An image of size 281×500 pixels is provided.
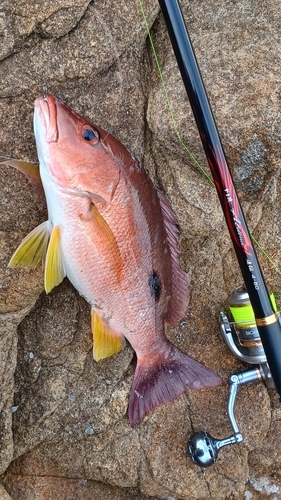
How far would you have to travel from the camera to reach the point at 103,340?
2.72 metres

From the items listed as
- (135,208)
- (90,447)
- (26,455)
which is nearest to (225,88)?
(135,208)

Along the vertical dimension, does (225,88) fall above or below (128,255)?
above

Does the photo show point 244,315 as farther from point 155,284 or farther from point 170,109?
point 170,109

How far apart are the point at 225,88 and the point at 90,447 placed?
2.17 meters

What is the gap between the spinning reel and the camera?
290 centimetres

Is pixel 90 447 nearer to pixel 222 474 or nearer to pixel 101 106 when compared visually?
pixel 222 474

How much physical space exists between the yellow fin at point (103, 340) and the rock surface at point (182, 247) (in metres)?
0.18

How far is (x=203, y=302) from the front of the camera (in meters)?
3.13

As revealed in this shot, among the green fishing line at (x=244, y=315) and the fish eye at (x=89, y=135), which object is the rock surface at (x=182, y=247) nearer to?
the green fishing line at (x=244, y=315)

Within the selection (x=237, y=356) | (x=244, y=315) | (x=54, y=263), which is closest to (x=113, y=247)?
(x=54, y=263)

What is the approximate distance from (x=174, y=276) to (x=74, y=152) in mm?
876

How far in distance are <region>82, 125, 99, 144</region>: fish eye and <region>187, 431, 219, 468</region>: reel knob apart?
1.77 metres

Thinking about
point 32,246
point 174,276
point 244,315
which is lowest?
point 244,315

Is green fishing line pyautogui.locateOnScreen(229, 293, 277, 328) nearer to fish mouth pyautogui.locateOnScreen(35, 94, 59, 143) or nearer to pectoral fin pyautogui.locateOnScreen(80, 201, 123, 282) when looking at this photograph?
pectoral fin pyautogui.locateOnScreen(80, 201, 123, 282)
